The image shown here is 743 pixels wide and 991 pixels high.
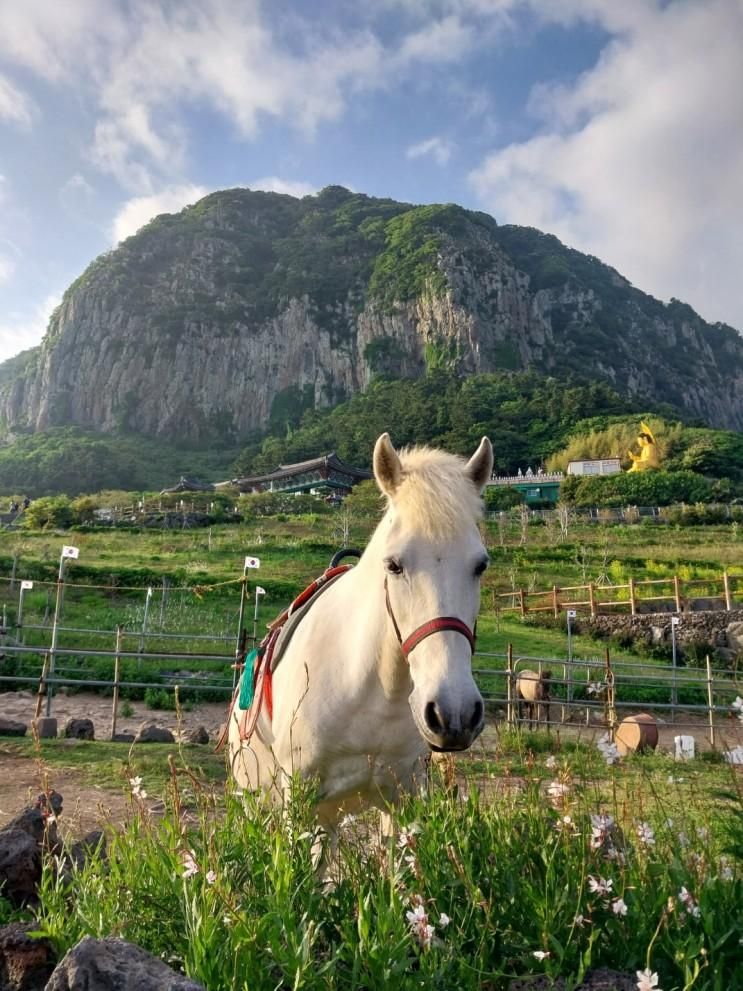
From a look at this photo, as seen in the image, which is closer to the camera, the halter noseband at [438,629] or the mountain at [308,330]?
the halter noseband at [438,629]

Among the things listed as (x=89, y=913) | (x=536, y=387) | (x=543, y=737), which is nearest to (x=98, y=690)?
(x=543, y=737)

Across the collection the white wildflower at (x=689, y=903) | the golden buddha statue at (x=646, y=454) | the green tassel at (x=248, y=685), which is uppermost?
the golden buddha statue at (x=646, y=454)

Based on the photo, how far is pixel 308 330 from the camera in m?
132

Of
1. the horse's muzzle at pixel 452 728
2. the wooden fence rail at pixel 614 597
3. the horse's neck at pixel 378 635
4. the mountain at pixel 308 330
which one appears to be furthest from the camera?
the mountain at pixel 308 330

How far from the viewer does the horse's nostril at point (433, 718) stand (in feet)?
6.04

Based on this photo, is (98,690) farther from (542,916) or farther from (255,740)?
(542,916)

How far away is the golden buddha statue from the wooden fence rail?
34.7 meters

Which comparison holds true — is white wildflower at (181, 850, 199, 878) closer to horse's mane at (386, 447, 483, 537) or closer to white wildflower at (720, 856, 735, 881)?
horse's mane at (386, 447, 483, 537)

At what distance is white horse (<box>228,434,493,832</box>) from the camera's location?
2.00 meters

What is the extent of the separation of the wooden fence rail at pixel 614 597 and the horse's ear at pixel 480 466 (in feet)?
62.0

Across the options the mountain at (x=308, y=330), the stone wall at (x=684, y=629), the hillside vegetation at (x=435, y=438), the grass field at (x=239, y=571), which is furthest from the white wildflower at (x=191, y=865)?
the mountain at (x=308, y=330)

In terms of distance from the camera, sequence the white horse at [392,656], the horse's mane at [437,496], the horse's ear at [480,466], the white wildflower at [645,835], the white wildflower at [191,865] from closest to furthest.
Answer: the white wildflower at [191,865] → the white wildflower at [645,835] → the white horse at [392,656] → the horse's mane at [437,496] → the horse's ear at [480,466]

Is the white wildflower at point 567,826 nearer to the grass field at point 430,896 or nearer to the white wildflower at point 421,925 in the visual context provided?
the grass field at point 430,896

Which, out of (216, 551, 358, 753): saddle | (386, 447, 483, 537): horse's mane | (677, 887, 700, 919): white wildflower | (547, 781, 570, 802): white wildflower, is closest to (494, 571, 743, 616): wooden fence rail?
(216, 551, 358, 753): saddle
